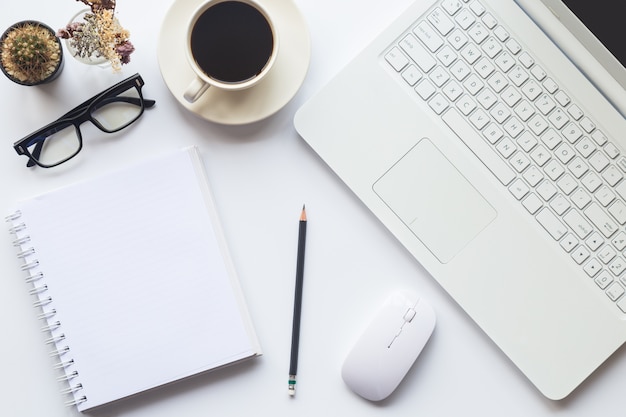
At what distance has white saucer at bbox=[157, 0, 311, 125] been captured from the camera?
77cm

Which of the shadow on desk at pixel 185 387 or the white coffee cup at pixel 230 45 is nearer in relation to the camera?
the white coffee cup at pixel 230 45

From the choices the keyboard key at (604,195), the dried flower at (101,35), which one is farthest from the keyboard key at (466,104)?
the dried flower at (101,35)

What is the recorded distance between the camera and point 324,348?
0.82m

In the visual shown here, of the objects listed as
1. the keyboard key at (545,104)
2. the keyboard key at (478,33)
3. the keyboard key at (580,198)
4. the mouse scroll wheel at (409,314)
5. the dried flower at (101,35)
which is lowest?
the keyboard key at (580,198)

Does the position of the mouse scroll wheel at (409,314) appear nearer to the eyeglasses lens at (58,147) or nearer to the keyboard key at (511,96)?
the keyboard key at (511,96)

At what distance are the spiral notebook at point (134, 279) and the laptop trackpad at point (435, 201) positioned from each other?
249 millimetres

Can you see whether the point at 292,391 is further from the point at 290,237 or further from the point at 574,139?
the point at 574,139

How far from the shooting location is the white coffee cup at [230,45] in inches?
28.0

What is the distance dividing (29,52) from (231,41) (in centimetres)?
26

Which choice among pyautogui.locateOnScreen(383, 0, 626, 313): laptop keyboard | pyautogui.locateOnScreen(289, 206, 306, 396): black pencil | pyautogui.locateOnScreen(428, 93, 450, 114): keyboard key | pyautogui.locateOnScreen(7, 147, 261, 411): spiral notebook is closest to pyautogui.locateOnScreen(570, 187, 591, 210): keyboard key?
pyautogui.locateOnScreen(383, 0, 626, 313): laptop keyboard

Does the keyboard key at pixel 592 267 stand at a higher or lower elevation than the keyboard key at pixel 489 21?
lower

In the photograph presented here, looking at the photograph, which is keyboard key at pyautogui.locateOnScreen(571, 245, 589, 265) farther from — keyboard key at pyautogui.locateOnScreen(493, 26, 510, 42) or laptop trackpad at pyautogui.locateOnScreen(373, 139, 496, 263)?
keyboard key at pyautogui.locateOnScreen(493, 26, 510, 42)

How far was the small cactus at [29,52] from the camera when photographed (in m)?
0.73

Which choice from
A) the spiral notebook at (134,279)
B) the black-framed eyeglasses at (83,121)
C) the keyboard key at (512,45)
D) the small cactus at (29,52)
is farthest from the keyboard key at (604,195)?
the small cactus at (29,52)
